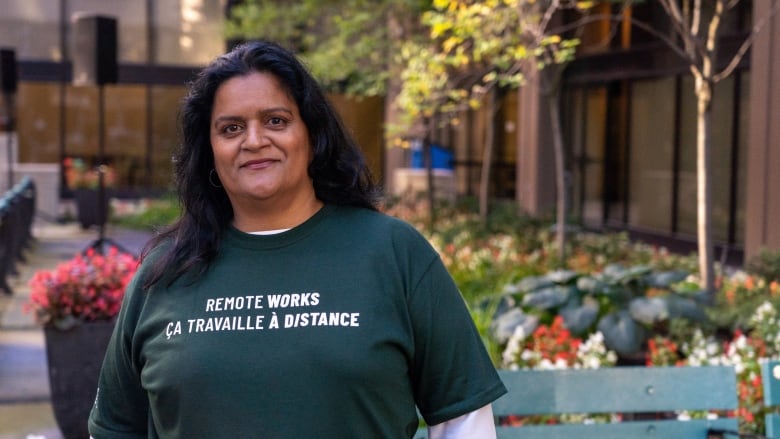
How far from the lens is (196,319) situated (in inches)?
96.7

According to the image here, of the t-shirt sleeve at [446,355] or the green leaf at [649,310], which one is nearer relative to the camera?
the t-shirt sleeve at [446,355]

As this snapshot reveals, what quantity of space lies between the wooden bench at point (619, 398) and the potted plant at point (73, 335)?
2911 millimetres

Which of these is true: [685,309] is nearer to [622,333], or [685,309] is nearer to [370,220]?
[622,333]

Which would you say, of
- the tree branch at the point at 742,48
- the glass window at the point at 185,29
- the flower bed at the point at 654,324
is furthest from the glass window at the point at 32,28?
the flower bed at the point at 654,324

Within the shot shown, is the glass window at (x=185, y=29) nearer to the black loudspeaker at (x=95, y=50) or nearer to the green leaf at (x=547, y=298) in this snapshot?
the black loudspeaker at (x=95, y=50)

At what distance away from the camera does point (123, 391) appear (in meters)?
2.64

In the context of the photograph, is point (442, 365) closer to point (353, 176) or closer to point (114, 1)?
point (353, 176)

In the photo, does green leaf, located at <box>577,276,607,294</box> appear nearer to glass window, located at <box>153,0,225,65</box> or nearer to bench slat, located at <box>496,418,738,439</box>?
bench slat, located at <box>496,418,738,439</box>

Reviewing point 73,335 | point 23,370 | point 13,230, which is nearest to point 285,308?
point 73,335

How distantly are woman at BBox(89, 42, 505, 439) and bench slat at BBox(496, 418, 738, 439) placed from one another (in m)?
1.76

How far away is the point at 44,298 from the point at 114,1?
24.9m

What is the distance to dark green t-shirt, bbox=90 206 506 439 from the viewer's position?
7.75ft

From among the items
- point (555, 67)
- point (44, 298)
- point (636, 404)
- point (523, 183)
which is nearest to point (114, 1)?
point (523, 183)

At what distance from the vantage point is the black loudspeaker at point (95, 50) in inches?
550
